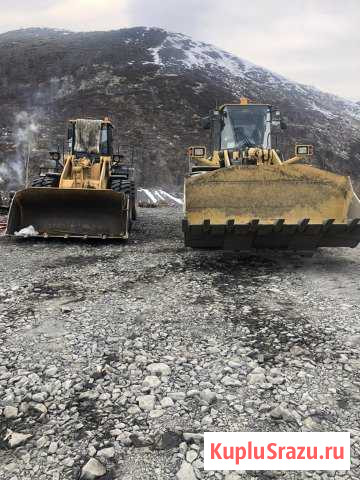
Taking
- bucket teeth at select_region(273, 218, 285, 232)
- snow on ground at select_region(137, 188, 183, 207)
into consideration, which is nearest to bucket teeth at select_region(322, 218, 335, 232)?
bucket teeth at select_region(273, 218, 285, 232)

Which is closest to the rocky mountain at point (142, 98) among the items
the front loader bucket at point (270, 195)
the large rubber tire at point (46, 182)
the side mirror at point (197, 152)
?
the large rubber tire at point (46, 182)

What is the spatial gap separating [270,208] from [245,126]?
3.52 metres

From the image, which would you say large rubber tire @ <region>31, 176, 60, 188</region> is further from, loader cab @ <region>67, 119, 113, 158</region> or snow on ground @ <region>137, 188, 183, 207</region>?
snow on ground @ <region>137, 188, 183, 207</region>

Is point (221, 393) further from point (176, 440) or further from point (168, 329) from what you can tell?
point (168, 329)

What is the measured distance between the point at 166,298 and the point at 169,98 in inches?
1272

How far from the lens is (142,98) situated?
112ft

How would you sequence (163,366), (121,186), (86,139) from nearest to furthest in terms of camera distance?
(163,366)
(121,186)
(86,139)

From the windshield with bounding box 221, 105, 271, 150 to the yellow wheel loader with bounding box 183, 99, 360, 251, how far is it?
8.88 feet

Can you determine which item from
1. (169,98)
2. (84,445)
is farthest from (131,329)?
(169,98)

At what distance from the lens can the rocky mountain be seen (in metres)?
27.8

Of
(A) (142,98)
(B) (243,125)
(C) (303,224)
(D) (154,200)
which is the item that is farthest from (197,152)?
(A) (142,98)

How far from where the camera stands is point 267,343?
3.84m

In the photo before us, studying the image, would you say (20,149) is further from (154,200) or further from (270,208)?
(270,208)

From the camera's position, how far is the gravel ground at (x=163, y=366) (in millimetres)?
2504
